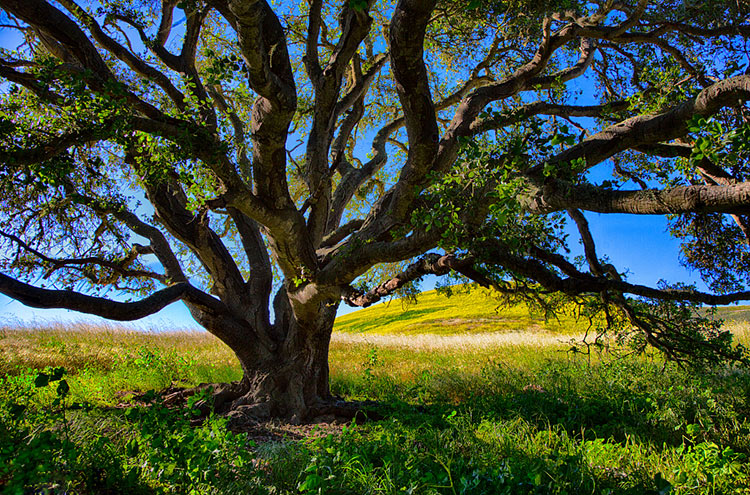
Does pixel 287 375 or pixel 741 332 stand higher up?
pixel 287 375

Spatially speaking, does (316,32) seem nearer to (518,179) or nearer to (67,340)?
(518,179)

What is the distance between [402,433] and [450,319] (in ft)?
108

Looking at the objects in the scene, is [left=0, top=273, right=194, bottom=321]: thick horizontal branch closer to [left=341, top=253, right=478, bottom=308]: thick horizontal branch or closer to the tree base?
the tree base

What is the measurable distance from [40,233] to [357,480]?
24.4 feet

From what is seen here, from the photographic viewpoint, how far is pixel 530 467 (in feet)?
12.0

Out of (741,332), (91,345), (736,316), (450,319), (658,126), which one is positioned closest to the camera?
(658,126)

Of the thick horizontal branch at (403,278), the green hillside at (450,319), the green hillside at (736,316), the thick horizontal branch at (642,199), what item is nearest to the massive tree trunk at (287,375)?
the thick horizontal branch at (403,278)

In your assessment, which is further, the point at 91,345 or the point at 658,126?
the point at 91,345

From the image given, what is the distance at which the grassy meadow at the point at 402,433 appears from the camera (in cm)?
343

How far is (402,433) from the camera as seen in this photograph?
17.8 feet

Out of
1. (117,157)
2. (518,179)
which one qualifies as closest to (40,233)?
(117,157)

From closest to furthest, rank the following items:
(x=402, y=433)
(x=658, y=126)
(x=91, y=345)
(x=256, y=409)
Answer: (x=658, y=126) < (x=402, y=433) < (x=256, y=409) < (x=91, y=345)

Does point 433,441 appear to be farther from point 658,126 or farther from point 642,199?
point 658,126

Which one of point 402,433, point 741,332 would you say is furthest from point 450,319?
point 402,433
